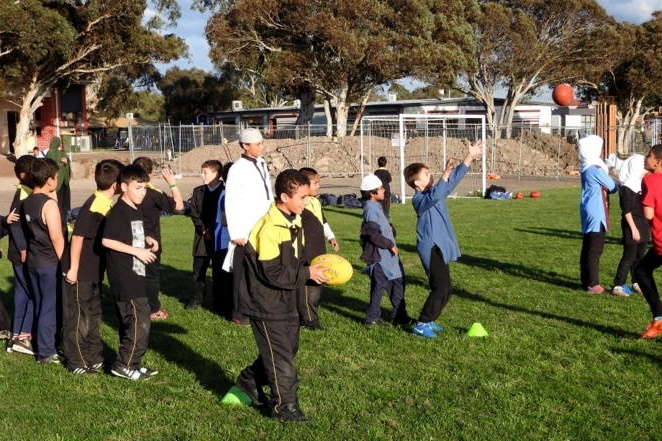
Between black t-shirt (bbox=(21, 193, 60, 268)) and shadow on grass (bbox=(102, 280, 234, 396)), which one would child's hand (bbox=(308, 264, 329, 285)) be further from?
black t-shirt (bbox=(21, 193, 60, 268))

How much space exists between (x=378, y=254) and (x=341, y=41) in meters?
37.0

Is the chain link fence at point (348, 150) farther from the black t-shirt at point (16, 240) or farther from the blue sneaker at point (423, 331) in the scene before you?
the black t-shirt at point (16, 240)

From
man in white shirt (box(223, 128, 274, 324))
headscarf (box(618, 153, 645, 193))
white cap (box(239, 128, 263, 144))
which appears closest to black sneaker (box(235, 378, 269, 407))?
man in white shirt (box(223, 128, 274, 324))

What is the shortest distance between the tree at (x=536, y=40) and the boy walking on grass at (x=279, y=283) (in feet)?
157

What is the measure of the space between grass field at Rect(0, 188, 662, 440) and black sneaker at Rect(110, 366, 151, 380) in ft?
0.29

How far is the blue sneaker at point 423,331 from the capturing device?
7195 millimetres

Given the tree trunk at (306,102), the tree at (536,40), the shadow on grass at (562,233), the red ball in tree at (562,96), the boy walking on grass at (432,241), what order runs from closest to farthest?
the boy walking on grass at (432,241)
the shadow on grass at (562,233)
the red ball in tree at (562,96)
the tree trunk at (306,102)
the tree at (536,40)

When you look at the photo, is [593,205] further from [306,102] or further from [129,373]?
[306,102]

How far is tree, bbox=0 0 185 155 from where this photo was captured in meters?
36.0

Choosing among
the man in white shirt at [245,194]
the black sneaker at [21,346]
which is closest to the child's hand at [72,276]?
the black sneaker at [21,346]

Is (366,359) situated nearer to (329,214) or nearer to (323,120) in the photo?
(329,214)

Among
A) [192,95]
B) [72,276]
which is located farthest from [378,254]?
[192,95]

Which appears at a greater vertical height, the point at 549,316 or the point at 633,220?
the point at 633,220

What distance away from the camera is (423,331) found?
721cm
